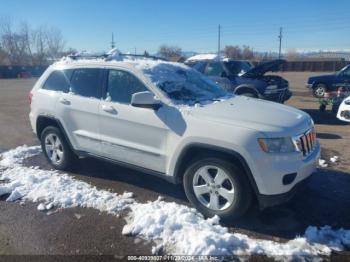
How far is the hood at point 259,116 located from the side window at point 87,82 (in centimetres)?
169

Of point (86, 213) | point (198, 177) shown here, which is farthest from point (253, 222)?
point (86, 213)

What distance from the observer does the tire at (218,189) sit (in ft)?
12.3

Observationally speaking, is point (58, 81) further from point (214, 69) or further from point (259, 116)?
point (214, 69)

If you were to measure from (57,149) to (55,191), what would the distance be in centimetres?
112

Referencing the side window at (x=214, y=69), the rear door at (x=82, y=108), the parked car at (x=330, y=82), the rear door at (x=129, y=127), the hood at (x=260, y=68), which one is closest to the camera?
the rear door at (x=129, y=127)

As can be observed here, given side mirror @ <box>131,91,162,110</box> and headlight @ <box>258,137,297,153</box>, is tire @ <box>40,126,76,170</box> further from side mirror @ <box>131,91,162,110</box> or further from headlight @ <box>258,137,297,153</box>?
headlight @ <box>258,137,297,153</box>

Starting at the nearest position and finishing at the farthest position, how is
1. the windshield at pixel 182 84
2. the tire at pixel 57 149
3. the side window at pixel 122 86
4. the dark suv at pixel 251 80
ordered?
the windshield at pixel 182 84, the side window at pixel 122 86, the tire at pixel 57 149, the dark suv at pixel 251 80

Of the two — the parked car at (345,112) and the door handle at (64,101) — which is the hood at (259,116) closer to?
the door handle at (64,101)

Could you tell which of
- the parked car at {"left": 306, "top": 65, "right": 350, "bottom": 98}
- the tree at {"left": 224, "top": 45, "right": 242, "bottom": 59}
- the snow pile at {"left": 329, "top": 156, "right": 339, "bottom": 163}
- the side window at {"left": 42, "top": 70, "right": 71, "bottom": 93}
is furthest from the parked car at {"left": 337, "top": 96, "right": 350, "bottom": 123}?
the tree at {"left": 224, "top": 45, "right": 242, "bottom": 59}

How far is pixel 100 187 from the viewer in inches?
198

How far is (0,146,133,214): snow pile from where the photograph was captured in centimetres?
447

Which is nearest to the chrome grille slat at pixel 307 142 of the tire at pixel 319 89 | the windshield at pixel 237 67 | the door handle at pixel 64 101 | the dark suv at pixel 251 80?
the door handle at pixel 64 101

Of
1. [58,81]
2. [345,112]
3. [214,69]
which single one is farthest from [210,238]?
[214,69]

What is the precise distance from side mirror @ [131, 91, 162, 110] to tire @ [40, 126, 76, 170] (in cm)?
198
